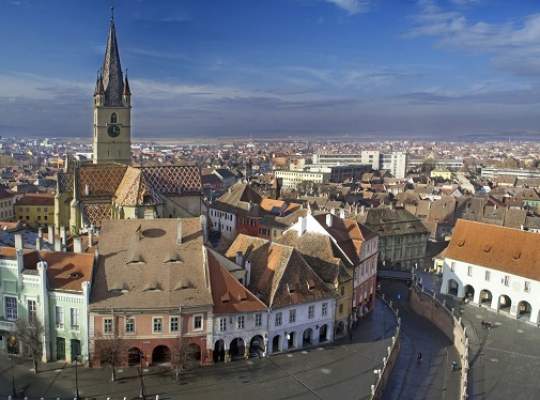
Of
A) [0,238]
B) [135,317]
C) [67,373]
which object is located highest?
[0,238]

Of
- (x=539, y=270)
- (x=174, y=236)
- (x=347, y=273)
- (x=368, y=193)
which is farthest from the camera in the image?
(x=368, y=193)

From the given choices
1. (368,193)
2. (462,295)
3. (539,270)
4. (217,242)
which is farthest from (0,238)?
(368,193)

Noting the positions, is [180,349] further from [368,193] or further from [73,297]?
[368,193]

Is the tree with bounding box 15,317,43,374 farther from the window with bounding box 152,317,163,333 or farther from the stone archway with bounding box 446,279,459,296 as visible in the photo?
the stone archway with bounding box 446,279,459,296

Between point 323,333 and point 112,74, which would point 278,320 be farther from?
point 112,74

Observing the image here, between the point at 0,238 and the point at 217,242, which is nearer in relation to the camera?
the point at 0,238

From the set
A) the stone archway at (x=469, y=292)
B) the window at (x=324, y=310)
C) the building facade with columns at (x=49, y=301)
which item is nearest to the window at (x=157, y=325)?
the building facade with columns at (x=49, y=301)

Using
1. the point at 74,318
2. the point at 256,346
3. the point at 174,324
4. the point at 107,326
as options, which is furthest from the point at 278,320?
the point at 74,318
